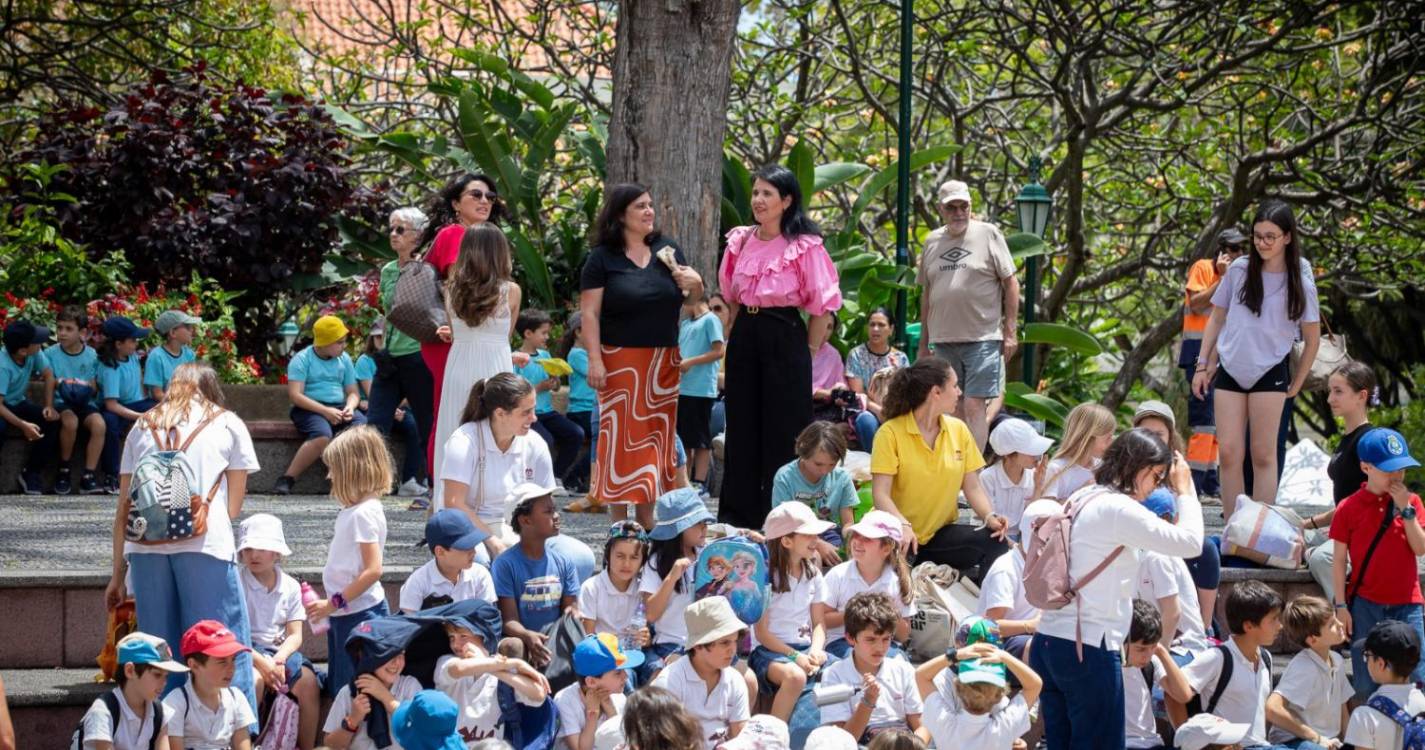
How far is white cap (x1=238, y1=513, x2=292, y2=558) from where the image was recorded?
675 cm

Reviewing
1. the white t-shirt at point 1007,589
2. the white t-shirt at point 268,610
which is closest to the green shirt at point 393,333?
the white t-shirt at point 268,610

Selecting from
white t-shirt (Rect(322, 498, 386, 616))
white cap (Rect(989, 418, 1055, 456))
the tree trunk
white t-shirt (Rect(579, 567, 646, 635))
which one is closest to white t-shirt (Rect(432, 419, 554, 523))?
white t-shirt (Rect(322, 498, 386, 616))

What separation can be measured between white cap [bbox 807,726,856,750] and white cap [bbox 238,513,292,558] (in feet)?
7.79

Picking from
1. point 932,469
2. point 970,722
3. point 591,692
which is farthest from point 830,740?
point 932,469

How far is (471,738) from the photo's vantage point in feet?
21.0

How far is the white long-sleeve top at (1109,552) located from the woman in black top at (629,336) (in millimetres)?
2773

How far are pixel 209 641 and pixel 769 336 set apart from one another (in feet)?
10.7

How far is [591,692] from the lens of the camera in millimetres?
6473

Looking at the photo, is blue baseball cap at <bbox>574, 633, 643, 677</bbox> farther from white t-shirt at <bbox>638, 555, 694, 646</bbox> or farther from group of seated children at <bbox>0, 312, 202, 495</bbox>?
group of seated children at <bbox>0, 312, 202, 495</bbox>

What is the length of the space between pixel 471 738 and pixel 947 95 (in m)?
11.3

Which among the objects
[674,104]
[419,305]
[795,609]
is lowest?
[795,609]

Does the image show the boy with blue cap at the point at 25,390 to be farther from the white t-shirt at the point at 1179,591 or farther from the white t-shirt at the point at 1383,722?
the white t-shirt at the point at 1383,722

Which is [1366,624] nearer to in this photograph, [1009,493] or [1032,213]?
[1009,493]

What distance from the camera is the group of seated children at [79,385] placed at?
11.0 meters
